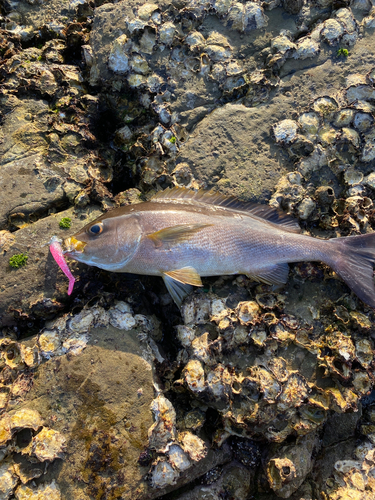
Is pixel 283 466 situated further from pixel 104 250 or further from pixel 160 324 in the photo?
pixel 104 250

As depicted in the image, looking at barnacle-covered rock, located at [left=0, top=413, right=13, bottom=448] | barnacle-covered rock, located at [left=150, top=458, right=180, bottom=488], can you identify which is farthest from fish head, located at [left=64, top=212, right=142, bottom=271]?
barnacle-covered rock, located at [left=150, top=458, right=180, bottom=488]

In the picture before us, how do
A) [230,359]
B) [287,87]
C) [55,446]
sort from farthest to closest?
[287,87]
[230,359]
[55,446]

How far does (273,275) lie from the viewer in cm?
408

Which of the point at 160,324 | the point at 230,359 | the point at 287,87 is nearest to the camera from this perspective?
the point at 230,359

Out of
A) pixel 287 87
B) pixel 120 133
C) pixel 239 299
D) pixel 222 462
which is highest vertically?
pixel 287 87

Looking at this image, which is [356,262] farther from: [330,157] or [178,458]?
[178,458]

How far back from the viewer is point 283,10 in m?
5.11

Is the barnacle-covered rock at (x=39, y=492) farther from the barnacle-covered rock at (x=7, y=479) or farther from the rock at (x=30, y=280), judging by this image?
the rock at (x=30, y=280)

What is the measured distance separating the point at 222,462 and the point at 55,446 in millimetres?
2036

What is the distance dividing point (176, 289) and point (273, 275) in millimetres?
1269

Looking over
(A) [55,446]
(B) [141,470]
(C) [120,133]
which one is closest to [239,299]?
(B) [141,470]

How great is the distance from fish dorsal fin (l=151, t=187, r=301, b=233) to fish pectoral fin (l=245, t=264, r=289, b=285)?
22.5 inches

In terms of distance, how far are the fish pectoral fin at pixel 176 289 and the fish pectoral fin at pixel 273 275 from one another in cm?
86

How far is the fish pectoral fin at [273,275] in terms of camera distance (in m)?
4.05
